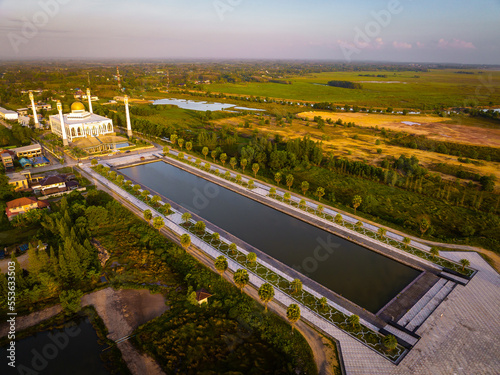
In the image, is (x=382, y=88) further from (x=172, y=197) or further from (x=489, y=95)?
(x=172, y=197)

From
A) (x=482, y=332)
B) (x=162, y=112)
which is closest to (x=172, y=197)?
(x=482, y=332)

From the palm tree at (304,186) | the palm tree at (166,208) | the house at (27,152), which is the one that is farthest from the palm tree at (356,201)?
the house at (27,152)

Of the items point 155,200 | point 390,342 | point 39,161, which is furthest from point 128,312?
point 39,161

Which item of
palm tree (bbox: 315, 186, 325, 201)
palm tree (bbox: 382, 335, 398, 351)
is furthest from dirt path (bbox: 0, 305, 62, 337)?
palm tree (bbox: 315, 186, 325, 201)

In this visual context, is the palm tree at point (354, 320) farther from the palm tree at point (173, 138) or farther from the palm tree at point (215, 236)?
the palm tree at point (173, 138)

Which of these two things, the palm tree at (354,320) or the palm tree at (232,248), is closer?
the palm tree at (354,320)

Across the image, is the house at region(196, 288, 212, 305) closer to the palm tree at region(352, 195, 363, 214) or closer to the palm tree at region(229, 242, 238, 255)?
the palm tree at region(229, 242, 238, 255)
